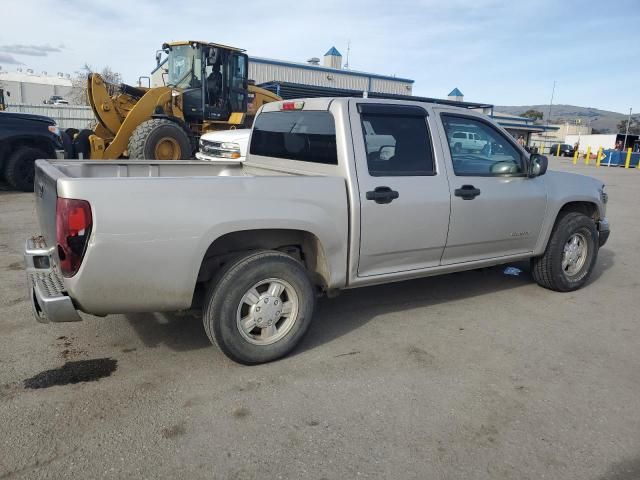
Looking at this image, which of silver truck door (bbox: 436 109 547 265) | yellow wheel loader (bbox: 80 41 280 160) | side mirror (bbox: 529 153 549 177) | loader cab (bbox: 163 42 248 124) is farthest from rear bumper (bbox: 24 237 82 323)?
loader cab (bbox: 163 42 248 124)

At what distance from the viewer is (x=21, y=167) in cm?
1046

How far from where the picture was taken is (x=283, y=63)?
3662cm

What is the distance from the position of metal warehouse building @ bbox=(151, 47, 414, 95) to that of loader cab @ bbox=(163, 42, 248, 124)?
68.0ft

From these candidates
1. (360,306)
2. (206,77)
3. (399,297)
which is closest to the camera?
(360,306)

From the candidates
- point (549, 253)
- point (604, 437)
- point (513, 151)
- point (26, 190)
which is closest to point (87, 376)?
point (604, 437)

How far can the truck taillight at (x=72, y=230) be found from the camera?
2797mm

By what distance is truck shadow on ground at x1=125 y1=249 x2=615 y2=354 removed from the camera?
3.96 meters

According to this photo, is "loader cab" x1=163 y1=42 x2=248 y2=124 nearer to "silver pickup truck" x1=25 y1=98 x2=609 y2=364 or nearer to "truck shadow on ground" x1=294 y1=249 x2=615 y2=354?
"silver pickup truck" x1=25 y1=98 x2=609 y2=364

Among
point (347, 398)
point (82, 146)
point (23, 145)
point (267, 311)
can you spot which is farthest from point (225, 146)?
point (347, 398)

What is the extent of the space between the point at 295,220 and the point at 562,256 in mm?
3226

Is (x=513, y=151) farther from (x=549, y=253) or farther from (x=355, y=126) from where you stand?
(x=355, y=126)

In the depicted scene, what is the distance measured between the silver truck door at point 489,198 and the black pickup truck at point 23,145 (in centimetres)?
869

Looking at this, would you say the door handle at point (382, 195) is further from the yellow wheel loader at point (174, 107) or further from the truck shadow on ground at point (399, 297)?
the yellow wheel loader at point (174, 107)

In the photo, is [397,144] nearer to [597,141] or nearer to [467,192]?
[467,192]
